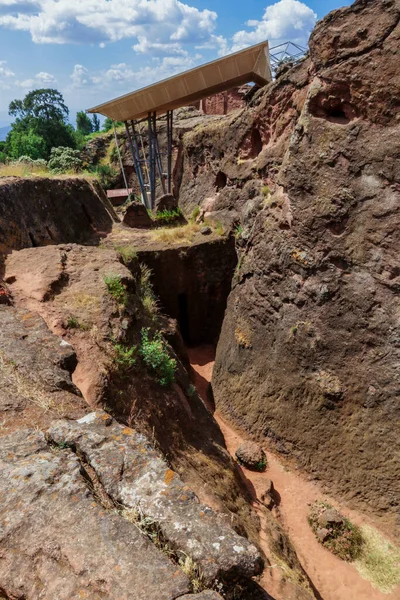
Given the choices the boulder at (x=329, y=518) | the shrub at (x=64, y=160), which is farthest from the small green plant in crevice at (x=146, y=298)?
the shrub at (x=64, y=160)

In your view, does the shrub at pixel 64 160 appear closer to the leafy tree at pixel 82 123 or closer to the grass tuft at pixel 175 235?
the grass tuft at pixel 175 235

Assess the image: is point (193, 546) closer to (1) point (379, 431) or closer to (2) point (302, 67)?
(1) point (379, 431)

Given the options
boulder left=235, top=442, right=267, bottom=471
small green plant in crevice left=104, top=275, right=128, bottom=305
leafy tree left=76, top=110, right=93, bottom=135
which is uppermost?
leafy tree left=76, top=110, right=93, bottom=135

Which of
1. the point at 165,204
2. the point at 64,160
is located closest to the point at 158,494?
the point at 165,204

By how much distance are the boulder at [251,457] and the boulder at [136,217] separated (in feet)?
30.2

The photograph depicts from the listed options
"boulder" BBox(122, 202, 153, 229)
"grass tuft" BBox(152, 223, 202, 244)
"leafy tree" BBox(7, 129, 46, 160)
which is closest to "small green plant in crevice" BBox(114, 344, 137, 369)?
"grass tuft" BBox(152, 223, 202, 244)

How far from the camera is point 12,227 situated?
8.90m

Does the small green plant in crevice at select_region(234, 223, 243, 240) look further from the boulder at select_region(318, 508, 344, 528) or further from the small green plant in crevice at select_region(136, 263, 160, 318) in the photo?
the boulder at select_region(318, 508, 344, 528)

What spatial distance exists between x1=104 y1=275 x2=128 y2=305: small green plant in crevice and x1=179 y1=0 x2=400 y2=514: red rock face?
142 inches

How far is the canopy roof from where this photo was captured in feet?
51.3

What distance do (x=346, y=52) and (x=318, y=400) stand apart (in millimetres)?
6703

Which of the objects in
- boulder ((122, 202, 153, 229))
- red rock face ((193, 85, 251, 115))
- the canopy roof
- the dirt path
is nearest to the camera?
the dirt path

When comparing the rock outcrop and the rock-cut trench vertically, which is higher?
the rock outcrop

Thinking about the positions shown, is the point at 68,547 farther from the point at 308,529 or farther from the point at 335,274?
the point at 335,274
